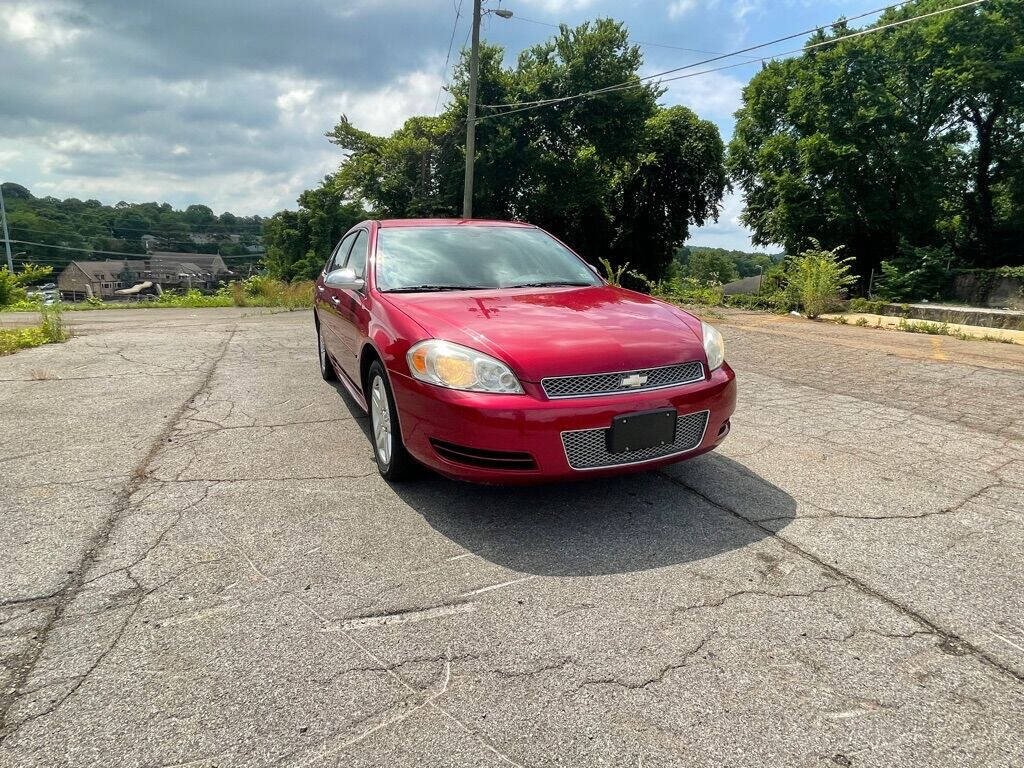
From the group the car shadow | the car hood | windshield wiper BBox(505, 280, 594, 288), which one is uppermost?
windshield wiper BBox(505, 280, 594, 288)

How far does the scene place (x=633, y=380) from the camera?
2.76 m

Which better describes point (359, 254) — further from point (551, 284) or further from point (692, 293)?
point (692, 293)

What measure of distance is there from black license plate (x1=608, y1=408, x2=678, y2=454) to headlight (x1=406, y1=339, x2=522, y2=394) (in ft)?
1.54

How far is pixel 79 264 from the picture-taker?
69.6 metres

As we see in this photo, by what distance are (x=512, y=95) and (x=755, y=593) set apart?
85.4 ft

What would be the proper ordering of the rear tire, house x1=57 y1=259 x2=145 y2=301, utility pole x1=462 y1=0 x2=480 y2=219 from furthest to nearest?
1. house x1=57 y1=259 x2=145 y2=301
2. utility pole x1=462 y1=0 x2=480 y2=219
3. the rear tire

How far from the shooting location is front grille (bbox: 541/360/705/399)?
2.67 metres

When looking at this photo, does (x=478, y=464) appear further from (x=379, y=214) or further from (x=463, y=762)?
(x=379, y=214)

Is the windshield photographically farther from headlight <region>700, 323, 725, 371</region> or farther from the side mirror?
headlight <region>700, 323, 725, 371</region>

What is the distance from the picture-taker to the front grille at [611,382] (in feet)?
8.75

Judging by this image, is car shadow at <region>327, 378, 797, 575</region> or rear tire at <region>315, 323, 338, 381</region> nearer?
car shadow at <region>327, 378, 797, 575</region>

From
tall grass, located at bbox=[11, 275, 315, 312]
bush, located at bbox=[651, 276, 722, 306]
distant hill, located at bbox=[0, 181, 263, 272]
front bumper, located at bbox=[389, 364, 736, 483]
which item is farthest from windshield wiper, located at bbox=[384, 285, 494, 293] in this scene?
distant hill, located at bbox=[0, 181, 263, 272]

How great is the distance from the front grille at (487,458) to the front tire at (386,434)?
1.46ft

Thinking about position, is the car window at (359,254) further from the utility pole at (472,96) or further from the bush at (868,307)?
the utility pole at (472,96)
